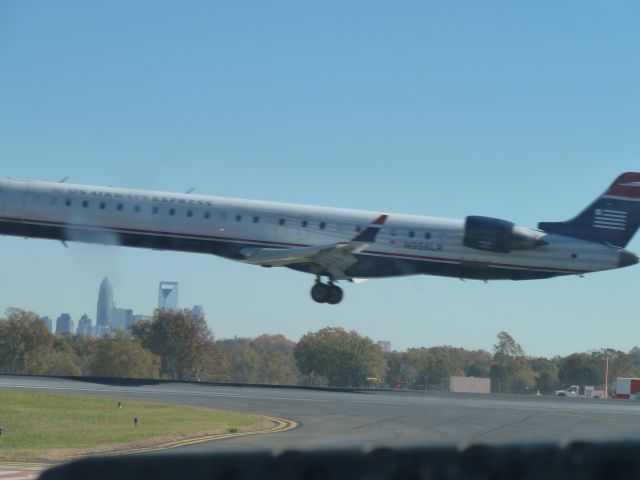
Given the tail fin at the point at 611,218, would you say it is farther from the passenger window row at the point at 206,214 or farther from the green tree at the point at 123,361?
the green tree at the point at 123,361

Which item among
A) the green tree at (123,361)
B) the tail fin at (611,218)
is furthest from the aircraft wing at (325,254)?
the green tree at (123,361)

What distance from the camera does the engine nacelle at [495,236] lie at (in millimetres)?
33625

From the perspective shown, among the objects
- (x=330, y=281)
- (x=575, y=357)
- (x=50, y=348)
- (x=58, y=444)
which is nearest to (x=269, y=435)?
(x=58, y=444)

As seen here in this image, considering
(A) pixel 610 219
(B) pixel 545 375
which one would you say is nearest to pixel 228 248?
(A) pixel 610 219

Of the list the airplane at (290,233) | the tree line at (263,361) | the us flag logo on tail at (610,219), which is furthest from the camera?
the tree line at (263,361)

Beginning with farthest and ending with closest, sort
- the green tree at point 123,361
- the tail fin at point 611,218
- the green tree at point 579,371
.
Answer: the green tree at point 579,371 < the green tree at point 123,361 < the tail fin at point 611,218

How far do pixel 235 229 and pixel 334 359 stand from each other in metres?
25.6

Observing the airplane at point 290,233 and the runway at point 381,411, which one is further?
the airplane at point 290,233

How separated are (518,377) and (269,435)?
5017cm

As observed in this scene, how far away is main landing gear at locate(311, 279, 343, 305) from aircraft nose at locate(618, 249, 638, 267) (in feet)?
37.9

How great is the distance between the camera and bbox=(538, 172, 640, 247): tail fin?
35219 mm

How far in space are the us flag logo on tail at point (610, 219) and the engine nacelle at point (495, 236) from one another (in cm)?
336

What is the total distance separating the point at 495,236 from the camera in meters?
33.6

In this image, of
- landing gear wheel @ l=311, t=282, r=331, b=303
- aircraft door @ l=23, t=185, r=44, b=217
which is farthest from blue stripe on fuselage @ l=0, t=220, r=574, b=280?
landing gear wheel @ l=311, t=282, r=331, b=303
